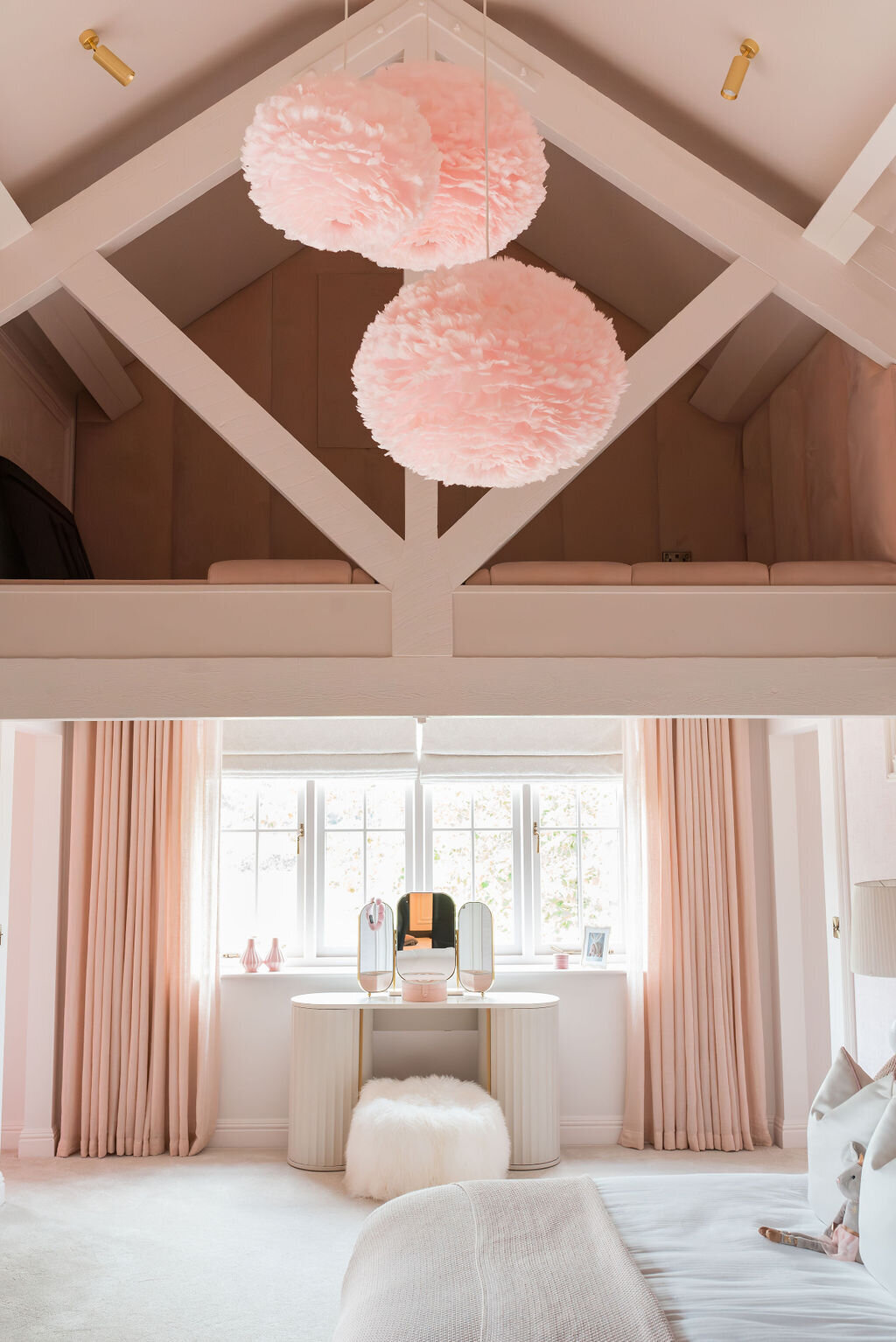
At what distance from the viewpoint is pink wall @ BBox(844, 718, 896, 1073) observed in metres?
4.04

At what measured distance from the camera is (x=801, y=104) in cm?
316

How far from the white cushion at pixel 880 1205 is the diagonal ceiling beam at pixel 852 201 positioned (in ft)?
8.17

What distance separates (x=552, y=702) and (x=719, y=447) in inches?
97.5

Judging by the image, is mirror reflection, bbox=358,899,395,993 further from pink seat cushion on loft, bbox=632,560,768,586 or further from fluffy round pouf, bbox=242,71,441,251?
fluffy round pouf, bbox=242,71,441,251

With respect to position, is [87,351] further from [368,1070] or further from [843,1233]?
[843,1233]

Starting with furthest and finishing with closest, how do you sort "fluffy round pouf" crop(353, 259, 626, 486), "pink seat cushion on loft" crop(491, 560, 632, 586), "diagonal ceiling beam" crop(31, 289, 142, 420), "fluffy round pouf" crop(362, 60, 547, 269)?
"diagonal ceiling beam" crop(31, 289, 142, 420)
"pink seat cushion on loft" crop(491, 560, 632, 586)
"fluffy round pouf" crop(362, 60, 547, 269)
"fluffy round pouf" crop(353, 259, 626, 486)

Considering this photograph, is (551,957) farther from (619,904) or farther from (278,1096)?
(278,1096)

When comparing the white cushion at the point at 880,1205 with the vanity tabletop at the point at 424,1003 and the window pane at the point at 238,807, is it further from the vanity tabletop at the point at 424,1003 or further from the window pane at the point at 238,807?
the window pane at the point at 238,807

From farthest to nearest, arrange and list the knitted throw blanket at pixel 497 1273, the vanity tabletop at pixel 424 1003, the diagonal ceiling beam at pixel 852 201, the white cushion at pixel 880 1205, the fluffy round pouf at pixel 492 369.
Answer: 1. the vanity tabletop at pixel 424 1003
2. the diagonal ceiling beam at pixel 852 201
3. the white cushion at pixel 880 1205
4. the knitted throw blanket at pixel 497 1273
5. the fluffy round pouf at pixel 492 369

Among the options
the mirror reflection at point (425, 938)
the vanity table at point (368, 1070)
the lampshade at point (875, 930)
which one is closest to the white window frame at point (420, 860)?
the mirror reflection at point (425, 938)

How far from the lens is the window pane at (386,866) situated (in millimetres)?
5602

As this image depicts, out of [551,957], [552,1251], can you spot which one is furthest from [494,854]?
[552,1251]

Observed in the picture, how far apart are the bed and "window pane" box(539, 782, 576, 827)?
2.76m

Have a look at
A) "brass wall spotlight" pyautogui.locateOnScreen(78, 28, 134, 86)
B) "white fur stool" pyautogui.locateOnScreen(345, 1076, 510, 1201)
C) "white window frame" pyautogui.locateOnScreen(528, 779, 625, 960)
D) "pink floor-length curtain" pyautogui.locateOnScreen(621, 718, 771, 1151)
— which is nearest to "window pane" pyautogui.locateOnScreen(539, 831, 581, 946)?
"white window frame" pyautogui.locateOnScreen(528, 779, 625, 960)
